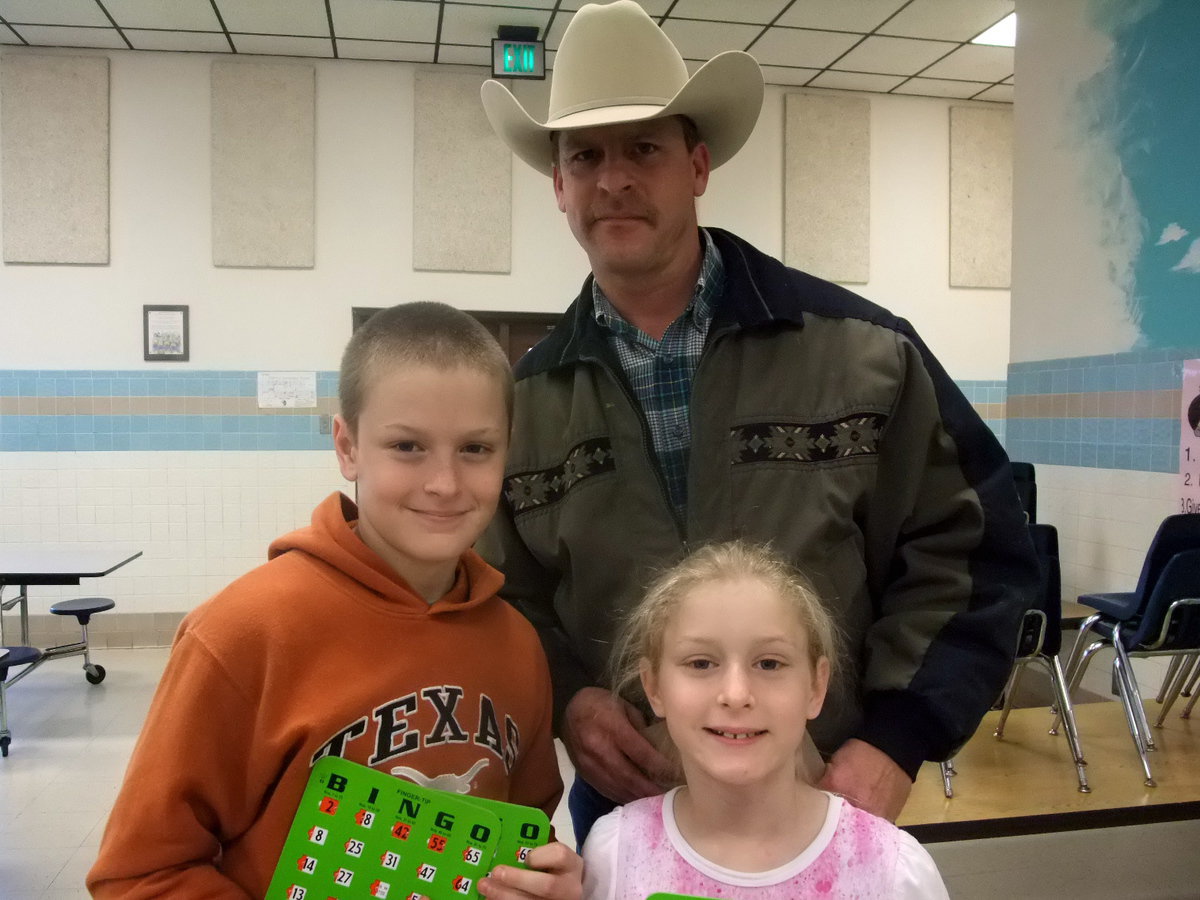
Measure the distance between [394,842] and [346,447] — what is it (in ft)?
1.72

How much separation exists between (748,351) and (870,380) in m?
0.20

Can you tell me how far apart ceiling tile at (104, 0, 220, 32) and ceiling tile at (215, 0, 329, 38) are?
10 cm

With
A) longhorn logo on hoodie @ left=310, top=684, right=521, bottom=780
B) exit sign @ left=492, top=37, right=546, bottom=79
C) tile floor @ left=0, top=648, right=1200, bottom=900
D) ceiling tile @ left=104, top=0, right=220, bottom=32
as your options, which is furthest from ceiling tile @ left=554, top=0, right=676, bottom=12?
longhorn logo on hoodie @ left=310, top=684, right=521, bottom=780

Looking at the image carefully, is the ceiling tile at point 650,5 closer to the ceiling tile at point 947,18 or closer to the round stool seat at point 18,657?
the ceiling tile at point 947,18

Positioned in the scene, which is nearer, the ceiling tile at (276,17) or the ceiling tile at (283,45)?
the ceiling tile at (276,17)

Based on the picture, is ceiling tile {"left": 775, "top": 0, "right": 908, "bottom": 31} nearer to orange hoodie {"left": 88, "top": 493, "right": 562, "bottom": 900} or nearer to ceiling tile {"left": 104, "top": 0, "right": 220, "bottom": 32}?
ceiling tile {"left": 104, "top": 0, "right": 220, "bottom": 32}

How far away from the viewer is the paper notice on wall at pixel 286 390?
5.77m

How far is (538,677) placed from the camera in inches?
51.1

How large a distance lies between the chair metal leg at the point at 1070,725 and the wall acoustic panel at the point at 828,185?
3.58 meters

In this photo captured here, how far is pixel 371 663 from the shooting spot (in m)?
1.12

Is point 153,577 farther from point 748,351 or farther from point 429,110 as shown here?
point 748,351

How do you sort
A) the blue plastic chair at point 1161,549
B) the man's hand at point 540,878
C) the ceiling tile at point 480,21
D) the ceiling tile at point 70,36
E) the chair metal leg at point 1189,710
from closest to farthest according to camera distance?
the man's hand at point 540,878 → the blue plastic chair at point 1161,549 → the chair metal leg at point 1189,710 → the ceiling tile at point 480,21 → the ceiling tile at point 70,36

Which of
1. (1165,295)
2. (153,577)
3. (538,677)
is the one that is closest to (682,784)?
(538,677)

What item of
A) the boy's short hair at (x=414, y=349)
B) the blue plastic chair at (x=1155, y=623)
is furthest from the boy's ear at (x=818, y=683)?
the blue plastic chair at (x=1155, y=623)
